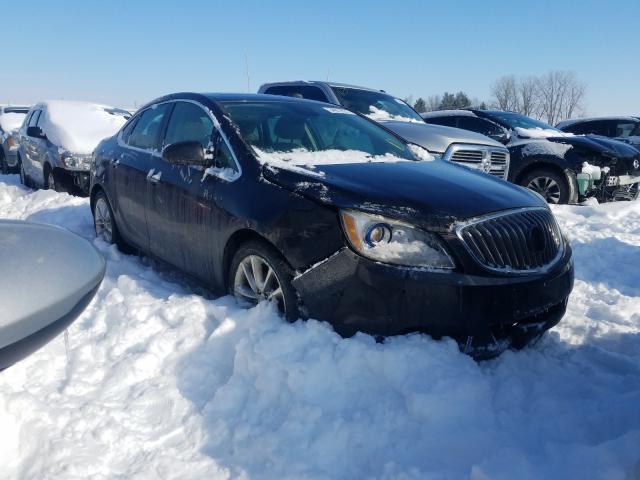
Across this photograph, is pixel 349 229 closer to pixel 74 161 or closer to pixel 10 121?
pixel 74 161

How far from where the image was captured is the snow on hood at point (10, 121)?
12917 mm

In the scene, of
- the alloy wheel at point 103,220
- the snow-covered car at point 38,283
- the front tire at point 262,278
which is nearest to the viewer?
the snow-covered car at point 38,283

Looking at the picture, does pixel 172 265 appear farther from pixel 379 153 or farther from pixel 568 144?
pixel 568 144

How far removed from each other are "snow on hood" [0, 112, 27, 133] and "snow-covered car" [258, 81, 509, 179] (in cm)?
765

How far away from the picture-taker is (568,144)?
771 cm

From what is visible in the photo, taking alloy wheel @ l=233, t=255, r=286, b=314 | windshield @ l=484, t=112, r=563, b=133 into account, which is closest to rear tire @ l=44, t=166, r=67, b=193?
alloy wheel @ l=233, t=255, r=286, b=314

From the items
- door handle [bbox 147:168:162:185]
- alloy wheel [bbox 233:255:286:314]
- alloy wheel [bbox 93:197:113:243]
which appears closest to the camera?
alloy wheel [bbox 233:255:286:314]

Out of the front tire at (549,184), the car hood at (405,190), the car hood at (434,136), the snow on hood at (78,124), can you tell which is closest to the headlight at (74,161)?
the snow on hood at (78,124)

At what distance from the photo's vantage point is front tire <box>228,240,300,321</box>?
2.74m

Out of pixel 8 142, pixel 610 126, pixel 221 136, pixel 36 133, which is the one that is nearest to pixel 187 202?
pixel 221 136

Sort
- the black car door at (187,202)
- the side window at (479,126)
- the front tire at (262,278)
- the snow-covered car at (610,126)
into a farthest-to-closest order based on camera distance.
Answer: the snow-covered car at (610,126)
the side window at (479,126)
the black car door at (187,202)
the front tire at (262,278)

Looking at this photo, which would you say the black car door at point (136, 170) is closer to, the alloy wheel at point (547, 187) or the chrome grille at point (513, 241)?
the chrome grille at point (513, 241)

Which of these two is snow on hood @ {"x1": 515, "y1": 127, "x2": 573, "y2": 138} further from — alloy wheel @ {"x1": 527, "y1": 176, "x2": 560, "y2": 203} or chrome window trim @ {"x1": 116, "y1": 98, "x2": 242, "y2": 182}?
chrome window trim @ {"x1": 116, "y1": 98, "x2": 242, "y2": 182}

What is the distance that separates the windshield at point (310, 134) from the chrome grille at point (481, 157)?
9.04ft
